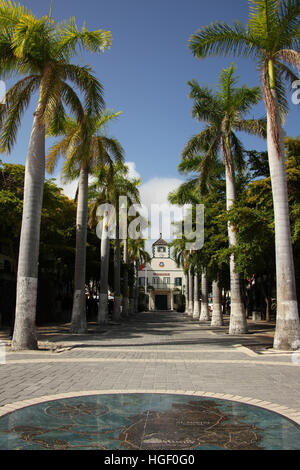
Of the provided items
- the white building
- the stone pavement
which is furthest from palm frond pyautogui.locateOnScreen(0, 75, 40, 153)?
the white building

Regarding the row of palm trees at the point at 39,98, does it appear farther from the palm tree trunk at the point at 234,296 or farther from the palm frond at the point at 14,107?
the palm tree trunk at the point at 234,296

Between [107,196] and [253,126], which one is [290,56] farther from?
[107,196]

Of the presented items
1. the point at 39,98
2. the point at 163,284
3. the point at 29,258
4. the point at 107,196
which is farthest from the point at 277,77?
the point at 163,284

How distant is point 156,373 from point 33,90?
37.2ft

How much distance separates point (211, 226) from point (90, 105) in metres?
11.0

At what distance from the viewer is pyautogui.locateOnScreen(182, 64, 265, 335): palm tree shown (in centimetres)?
1941

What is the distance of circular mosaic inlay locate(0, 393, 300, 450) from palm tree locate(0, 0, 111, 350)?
793 cm

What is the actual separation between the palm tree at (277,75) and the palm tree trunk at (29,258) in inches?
283

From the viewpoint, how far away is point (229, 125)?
20.0m

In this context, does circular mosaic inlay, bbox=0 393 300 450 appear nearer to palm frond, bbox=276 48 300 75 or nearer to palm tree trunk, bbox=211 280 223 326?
palm frond, bbox=276 48 300 75

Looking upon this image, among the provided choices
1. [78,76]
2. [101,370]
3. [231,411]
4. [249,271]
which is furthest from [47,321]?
[231,411]

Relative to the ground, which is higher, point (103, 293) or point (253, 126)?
point (253, 126)
